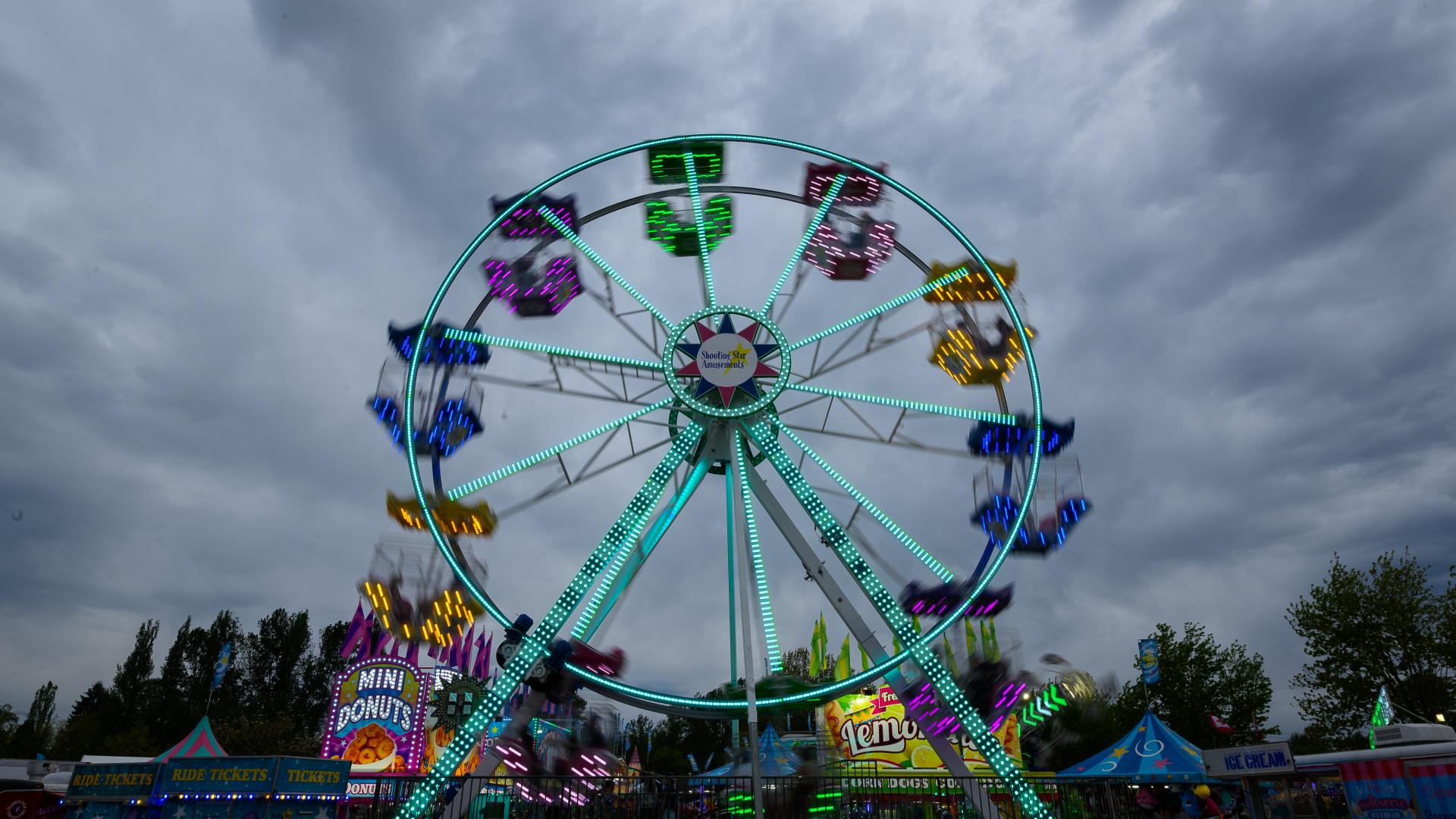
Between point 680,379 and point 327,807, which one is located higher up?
point 680,379

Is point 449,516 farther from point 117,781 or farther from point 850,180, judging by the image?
point 850,180

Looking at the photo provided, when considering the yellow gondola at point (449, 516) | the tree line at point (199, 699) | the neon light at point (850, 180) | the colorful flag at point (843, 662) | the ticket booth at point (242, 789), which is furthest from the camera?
the tree line at point (199, 699)

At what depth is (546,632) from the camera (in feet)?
44.1

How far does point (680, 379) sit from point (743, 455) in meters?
1.88

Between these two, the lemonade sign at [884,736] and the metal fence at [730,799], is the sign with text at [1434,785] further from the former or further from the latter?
the lemonade sign at [884,736]

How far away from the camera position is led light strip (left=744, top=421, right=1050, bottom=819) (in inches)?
512

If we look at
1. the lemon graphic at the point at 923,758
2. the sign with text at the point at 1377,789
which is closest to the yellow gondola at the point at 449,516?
the sign with text at the point at 1377,789

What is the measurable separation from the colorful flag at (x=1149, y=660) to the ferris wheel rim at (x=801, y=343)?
560 inches

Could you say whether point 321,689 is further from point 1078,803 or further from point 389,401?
point 1078,803

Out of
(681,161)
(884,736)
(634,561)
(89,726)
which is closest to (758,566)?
(634,561)

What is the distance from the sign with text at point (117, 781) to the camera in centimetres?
1230

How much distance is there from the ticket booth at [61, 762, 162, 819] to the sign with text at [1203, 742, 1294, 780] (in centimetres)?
1584

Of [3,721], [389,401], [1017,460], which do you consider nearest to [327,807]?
[389,401]

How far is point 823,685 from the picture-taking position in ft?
44.0
